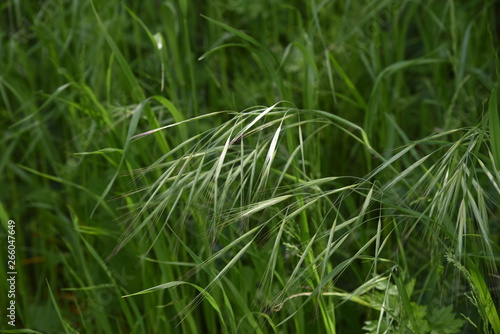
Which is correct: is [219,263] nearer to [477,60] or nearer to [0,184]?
[0,184]

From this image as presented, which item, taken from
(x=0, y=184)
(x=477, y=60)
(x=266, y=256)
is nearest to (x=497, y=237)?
(x=266, y=256)

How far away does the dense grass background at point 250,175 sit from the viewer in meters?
1.00

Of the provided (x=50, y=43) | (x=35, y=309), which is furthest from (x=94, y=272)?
(x=50, y=43)

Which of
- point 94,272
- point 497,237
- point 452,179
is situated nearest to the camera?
point 452,179

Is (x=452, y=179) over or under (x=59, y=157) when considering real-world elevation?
over

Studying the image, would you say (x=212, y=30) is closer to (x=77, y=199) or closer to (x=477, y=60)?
(x=77, y=199)

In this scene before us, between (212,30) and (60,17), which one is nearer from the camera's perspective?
(60,17)

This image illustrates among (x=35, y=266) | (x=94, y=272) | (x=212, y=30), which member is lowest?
(x=35, y=266)

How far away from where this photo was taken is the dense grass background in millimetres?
1003

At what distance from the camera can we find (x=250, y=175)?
4.21 ft

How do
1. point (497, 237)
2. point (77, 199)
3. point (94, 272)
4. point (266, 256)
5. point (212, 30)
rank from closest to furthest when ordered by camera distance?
point (266, 256)
point (497, 237)
point (94, 272)
point (77, 199)
point (212, 30)

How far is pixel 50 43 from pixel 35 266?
59 cm

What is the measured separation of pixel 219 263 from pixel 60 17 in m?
0.73

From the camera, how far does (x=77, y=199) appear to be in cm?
164
